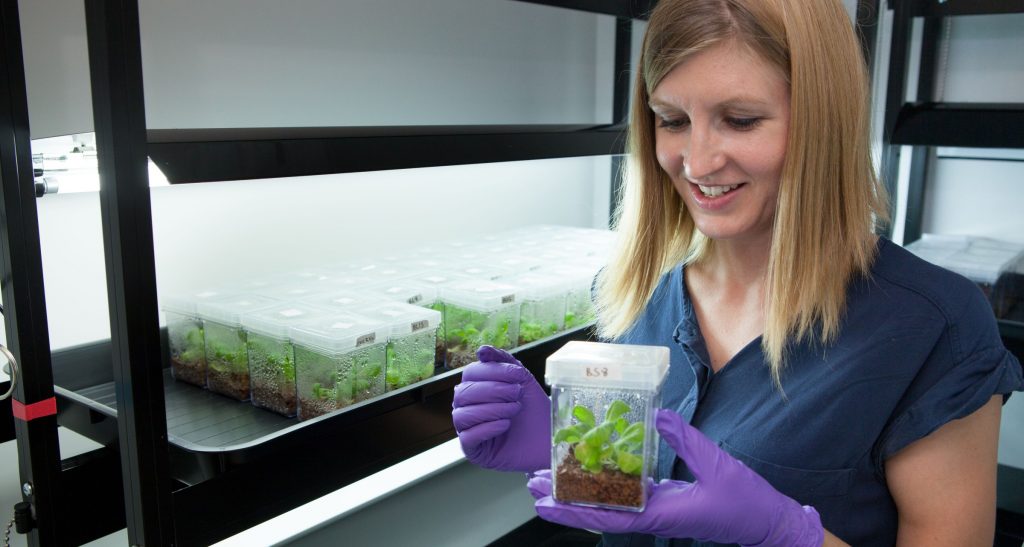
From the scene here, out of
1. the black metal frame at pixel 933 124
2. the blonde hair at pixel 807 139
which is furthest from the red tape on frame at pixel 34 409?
the black metal frame at pixel 933 124

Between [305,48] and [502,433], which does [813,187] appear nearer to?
[502,433]

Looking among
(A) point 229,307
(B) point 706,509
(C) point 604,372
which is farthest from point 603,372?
(A) point 229,307

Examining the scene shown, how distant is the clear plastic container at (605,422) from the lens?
1.03 meters

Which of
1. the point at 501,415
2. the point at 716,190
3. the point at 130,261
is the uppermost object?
the point at 716,190

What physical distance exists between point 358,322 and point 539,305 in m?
A: 0.65

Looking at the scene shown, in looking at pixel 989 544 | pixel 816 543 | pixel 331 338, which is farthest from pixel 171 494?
pixel 989 544

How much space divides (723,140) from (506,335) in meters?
1.08

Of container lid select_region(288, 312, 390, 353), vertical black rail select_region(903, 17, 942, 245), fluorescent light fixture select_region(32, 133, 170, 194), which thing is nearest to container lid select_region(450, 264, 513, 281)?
container lid select_region(288, 312, 390, 353)

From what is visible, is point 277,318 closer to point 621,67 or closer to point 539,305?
point 539,305

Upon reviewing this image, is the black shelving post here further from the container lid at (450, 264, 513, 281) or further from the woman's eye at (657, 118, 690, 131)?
the woman's eye at (657, 118, 690, 131)

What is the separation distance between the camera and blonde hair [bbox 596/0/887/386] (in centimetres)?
114

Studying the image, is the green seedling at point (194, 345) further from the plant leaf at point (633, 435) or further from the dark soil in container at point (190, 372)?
the plant leaf at point (633, 435)

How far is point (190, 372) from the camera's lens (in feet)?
5.86

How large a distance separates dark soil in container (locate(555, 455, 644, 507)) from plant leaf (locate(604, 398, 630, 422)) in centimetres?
7
